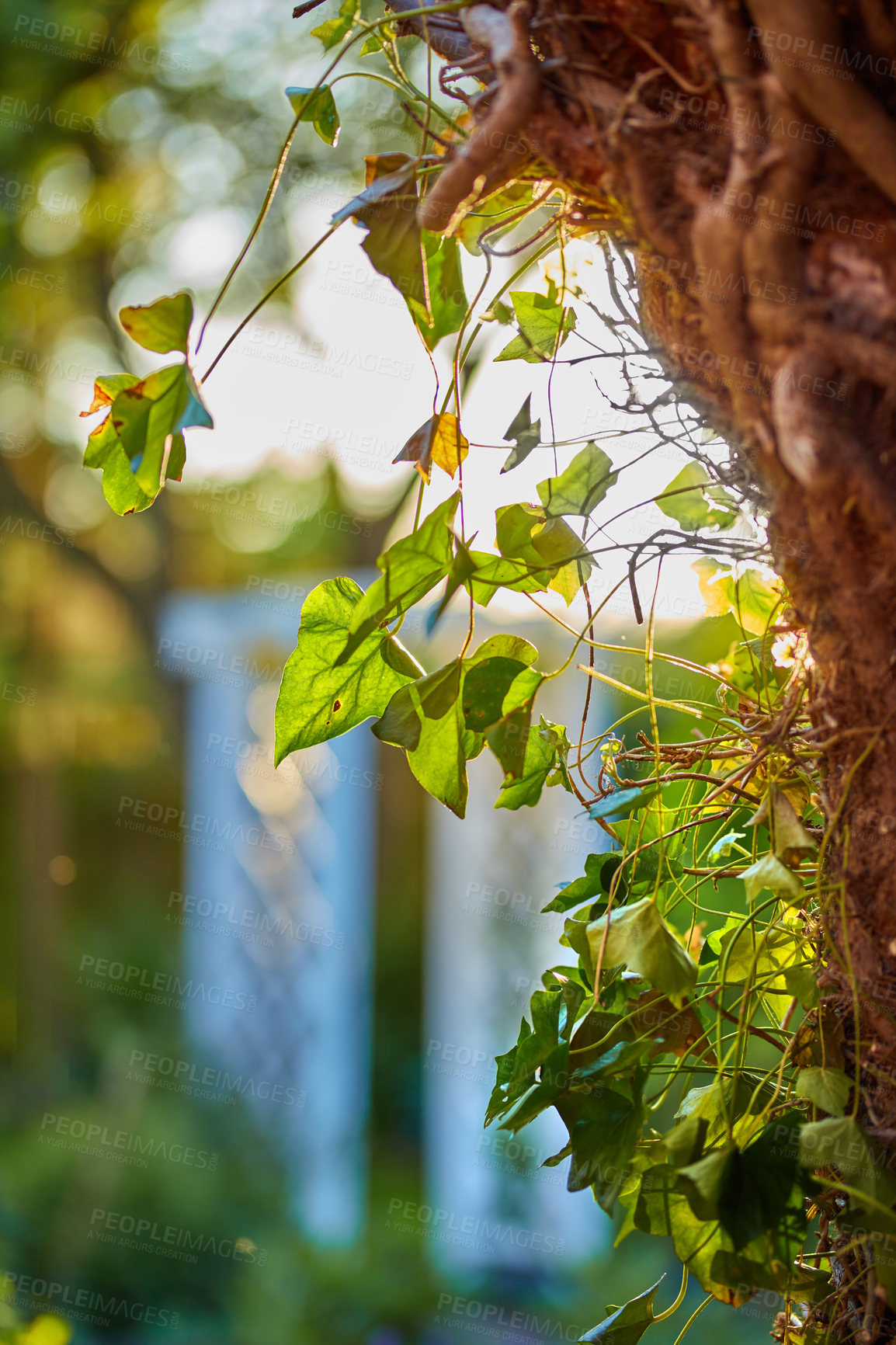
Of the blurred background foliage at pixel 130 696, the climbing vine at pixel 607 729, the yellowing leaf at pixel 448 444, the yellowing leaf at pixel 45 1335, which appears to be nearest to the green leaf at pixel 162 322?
the climbing vine at pixel 607 729

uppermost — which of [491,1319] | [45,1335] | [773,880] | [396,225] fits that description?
[396,225]

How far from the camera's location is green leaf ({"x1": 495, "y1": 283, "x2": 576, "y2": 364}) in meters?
0.44

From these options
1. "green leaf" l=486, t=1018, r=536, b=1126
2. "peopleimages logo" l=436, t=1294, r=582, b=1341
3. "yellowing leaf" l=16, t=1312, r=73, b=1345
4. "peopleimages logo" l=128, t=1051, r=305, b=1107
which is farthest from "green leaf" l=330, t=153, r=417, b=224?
"peopleimages logo" l=128, t=1051, r=305, b=1107

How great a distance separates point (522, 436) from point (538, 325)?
7cm

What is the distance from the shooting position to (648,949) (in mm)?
357

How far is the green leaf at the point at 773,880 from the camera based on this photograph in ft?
1.06

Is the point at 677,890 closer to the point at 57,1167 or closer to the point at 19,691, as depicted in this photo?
the point at 57,1167

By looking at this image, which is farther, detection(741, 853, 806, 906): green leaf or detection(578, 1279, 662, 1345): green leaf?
detection(578, 1279, 662, 1345): green leaf

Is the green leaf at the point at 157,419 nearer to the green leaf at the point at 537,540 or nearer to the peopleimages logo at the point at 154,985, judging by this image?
the green leaf at the point at 537,540

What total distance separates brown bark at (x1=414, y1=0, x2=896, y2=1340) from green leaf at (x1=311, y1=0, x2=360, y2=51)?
0.17m

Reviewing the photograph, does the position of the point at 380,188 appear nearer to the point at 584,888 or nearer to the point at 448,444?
the point at 448,444

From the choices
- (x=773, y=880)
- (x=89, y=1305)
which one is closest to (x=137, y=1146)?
(x=89, y=1305)

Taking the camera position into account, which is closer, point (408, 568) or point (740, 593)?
point (408, 568)

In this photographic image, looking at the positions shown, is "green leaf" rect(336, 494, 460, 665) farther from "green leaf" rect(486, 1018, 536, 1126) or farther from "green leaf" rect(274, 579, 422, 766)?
"green leaf" rect(486, 1018, 536, 1126)
